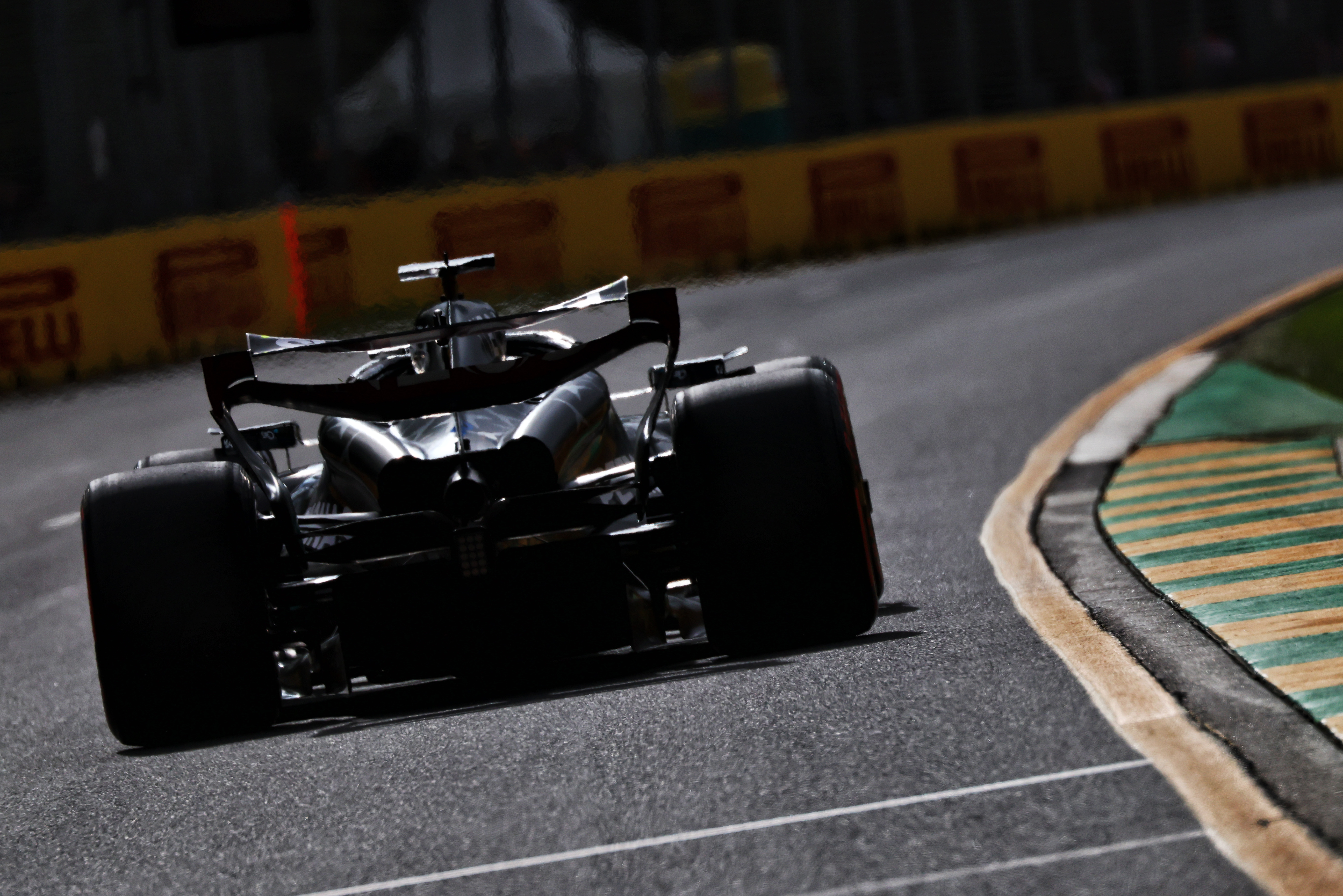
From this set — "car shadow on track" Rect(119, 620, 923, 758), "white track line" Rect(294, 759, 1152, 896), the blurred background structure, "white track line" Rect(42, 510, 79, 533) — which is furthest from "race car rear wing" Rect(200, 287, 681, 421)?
the blurred background structure

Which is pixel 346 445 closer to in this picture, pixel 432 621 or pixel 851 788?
pixel 432 621

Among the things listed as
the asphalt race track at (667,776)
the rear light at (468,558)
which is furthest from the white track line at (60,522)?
the rear light at (468,558)

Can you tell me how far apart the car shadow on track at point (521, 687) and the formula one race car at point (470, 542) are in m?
0.07

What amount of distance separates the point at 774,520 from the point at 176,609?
1777 millimetres

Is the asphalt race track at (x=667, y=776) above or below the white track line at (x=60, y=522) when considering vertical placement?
above

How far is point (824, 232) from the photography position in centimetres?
2342

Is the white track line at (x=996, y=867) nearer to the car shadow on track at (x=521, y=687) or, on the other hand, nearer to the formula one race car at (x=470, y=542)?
the car shadow on track at (x=521, y=687)

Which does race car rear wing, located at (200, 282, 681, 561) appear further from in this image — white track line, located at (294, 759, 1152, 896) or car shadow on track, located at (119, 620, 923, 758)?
white track line, located at (294, 759, 1152, 896)

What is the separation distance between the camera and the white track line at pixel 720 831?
4.52 meters

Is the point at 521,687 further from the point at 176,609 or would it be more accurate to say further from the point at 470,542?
the point at 176,609

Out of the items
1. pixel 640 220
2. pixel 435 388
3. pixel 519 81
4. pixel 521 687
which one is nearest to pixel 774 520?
pixel 521 687

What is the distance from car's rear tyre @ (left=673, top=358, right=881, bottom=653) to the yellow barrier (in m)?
12.4

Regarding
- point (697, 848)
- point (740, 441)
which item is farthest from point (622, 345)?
point (697, 848)

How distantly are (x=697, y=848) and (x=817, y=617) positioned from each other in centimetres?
197
